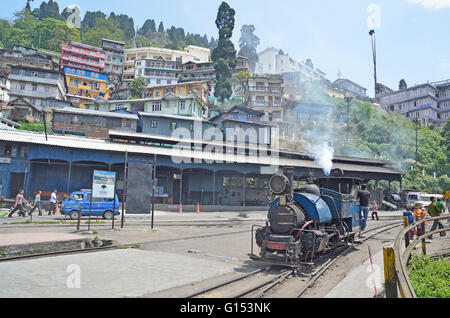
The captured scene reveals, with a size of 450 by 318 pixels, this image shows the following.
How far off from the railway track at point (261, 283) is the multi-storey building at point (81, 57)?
7301 cm

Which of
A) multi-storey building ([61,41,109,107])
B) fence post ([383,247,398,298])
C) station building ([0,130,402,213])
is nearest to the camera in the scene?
fence post ([383,247,398,298])

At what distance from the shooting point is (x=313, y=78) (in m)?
115

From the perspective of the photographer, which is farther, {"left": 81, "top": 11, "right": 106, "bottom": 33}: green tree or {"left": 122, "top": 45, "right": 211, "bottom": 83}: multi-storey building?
{"left": 81, "top": 11, "right": 106, "bottom": 33}: green tree

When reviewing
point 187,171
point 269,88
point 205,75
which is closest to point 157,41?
point 205,75

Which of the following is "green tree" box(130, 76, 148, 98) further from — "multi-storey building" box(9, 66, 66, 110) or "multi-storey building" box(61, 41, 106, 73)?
"multi-storey building" box(9, 66, 66, 110)

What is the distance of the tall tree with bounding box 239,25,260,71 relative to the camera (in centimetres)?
11631

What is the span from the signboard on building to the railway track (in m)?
9.84

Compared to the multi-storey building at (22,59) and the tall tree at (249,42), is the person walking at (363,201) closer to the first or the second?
the multi-storey building at (22,59)

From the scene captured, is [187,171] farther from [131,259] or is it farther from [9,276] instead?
[9,276]

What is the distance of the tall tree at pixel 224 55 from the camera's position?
72.0 metres

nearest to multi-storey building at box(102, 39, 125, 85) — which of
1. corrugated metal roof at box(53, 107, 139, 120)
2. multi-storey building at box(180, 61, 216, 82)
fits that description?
multi-storey building at box(180, 61, 216, 82)

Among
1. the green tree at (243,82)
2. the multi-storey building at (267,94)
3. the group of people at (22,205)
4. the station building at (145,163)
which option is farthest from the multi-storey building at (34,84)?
the group of people at (22,205)

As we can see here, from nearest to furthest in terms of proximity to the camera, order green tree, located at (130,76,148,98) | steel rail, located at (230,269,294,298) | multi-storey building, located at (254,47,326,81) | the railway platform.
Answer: steel rail, located at (230,269,294,298), the railway platform, green tree, located at (130,76,148,98), multi-storey building, located at (254,47,326,81)
